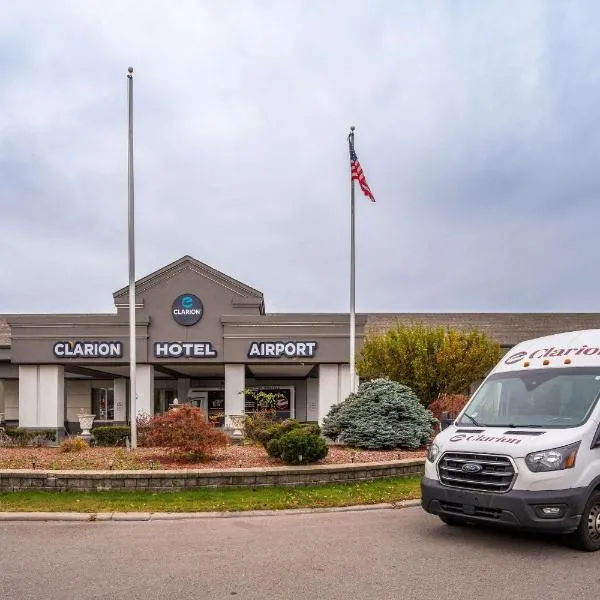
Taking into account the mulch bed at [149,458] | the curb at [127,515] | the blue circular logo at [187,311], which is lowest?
the curb at [127,515]

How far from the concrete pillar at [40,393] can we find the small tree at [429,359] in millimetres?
14829

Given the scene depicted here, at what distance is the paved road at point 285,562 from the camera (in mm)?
6809

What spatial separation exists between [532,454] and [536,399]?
1.43m

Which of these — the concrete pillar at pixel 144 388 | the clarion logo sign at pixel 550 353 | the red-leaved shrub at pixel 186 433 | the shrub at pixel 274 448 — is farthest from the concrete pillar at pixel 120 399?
the clarion logo sign at pixel 550 353

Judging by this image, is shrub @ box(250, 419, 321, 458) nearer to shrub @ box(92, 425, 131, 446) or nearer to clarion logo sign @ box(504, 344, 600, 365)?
clarion logo sign @ box(504, 344, 600, 365)

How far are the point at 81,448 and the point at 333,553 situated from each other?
9623mm

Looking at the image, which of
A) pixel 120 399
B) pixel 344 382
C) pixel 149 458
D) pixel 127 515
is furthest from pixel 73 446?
pixel 120 399

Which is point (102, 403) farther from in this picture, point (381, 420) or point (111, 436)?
point (381, 420)

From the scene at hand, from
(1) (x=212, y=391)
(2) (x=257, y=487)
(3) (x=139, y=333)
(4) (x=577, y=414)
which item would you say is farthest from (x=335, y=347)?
(4) (x=577, y=414)

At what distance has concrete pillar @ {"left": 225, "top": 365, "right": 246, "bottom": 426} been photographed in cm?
3034

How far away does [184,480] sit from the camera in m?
12.3

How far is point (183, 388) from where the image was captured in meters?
42.2

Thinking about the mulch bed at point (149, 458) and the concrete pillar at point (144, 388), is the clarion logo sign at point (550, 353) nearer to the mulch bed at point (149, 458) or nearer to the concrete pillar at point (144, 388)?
the mulch bed at point (149, 458)

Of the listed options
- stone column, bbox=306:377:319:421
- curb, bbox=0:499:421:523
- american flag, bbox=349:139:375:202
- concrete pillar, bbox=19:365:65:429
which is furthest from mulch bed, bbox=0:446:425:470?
stone column, bbox=306:377:319:421
